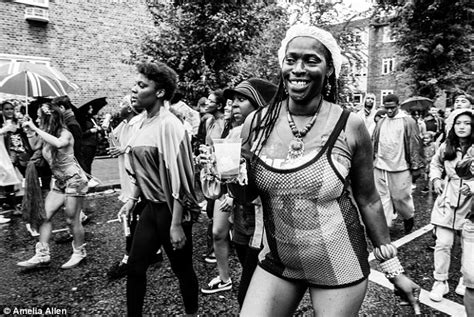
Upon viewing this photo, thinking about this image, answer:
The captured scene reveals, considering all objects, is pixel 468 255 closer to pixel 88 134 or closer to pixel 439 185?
pixel 439 185

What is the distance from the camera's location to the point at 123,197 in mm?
4461

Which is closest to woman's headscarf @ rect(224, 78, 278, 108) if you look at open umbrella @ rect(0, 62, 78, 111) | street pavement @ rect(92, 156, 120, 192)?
open umbrella @ rect(0, 62, 78, 111)

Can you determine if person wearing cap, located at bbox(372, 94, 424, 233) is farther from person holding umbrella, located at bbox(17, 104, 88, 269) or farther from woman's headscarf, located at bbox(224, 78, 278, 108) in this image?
person holding umbrella, located at bbox(17, 104, 88, 269)

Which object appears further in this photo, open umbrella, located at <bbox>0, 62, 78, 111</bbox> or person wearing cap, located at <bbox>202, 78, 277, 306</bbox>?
open umbrella, located at <bbox>0, 62, 78, 111</bbox>

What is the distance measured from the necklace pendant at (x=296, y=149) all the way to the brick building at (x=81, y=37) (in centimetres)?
1211

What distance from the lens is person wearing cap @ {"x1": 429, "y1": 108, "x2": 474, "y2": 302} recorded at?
3.80 m

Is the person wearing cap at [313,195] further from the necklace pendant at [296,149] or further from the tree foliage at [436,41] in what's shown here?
the tree foliage at [436,41]

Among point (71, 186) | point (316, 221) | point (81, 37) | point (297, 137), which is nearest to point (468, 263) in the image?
point (316, 221)

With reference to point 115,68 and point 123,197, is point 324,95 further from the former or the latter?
point 115,68

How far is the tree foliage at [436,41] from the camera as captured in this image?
1720cm

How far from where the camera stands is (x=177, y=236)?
286 centimetres

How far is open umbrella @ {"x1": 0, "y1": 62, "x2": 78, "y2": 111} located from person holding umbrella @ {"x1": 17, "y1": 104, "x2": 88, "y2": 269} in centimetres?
148

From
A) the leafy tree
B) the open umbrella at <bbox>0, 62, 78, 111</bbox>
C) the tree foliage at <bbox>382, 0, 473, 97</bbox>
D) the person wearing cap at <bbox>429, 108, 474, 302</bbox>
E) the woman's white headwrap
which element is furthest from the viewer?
the tree foliage at <bbox>382, 0, 473, 97</bbox>

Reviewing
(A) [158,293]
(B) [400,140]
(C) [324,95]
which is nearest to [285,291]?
(C) [324,95]
